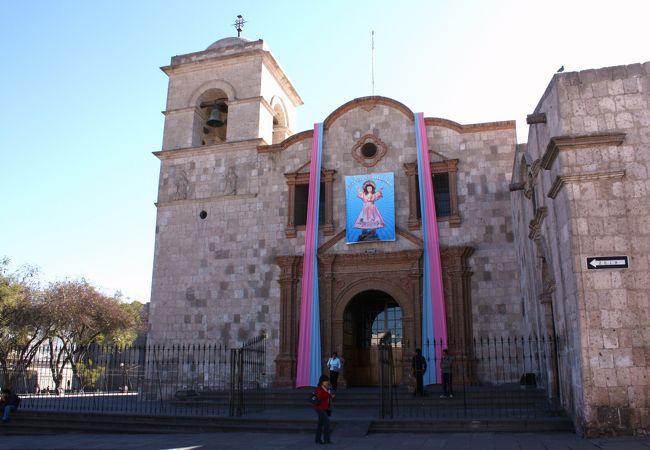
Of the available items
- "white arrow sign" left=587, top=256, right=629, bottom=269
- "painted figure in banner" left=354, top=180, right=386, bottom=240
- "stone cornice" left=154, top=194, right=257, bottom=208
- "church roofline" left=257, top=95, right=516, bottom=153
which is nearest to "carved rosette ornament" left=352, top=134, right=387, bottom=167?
"painted figure in banner" left=354, top=180, right=386, bottom=240

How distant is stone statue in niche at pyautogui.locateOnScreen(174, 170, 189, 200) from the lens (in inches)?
837

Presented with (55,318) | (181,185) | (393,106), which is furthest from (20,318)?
(393,106)

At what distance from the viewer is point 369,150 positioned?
19.9m

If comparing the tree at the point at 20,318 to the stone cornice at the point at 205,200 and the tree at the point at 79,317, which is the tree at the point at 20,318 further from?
the stone cornice at the point at 205,200

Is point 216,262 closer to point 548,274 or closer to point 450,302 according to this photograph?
point 450,302

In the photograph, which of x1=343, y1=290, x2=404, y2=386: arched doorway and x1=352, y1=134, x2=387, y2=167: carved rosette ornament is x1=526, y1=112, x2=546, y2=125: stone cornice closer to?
x1=352, y1=134, x2=387, y2=167: carved rosette ornament

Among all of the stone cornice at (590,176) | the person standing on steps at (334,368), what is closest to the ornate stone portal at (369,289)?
the person standing on steps at (334,368)

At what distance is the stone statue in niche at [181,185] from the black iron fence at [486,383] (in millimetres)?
9766

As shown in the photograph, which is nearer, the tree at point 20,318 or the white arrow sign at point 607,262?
the white arrow sign at point 607,262

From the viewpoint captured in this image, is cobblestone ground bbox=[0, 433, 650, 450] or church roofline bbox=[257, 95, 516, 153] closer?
cobblestone ground bbox=[0, 433, 650, 450]

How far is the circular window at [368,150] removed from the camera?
64.9ft

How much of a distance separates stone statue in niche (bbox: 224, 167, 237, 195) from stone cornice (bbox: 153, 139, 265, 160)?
88 centimetres

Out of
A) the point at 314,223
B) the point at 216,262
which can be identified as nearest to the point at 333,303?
the point at 314,223

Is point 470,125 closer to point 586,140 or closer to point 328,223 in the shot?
point 328,223
